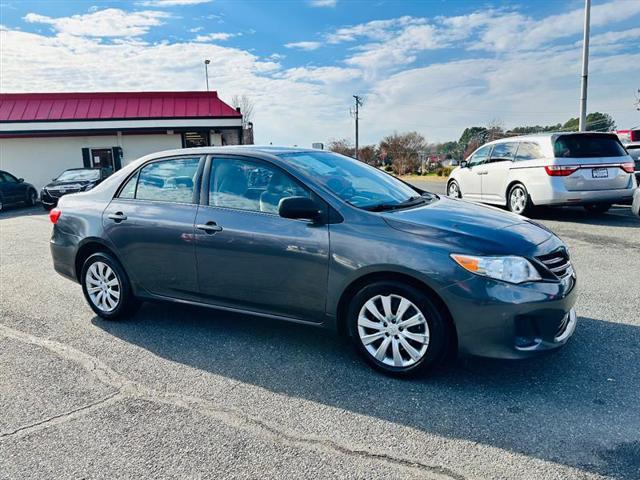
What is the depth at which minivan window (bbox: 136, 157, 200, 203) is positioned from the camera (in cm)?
429

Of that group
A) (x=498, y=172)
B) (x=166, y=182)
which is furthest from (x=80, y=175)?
(x=166, y=182)

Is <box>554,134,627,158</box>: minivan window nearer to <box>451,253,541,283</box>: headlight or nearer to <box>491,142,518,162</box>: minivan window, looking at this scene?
<box>491,142,518,162</box>: minivan window

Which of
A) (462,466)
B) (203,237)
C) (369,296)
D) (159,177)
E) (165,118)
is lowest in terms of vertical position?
(462,466)

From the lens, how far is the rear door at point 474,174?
36.5 feet

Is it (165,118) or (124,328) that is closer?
(124,328)

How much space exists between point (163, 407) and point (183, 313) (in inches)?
75.3

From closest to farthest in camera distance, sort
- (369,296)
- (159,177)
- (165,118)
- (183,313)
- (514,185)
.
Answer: (369,296), (159,177), (183,313), (514,185), (165,118)

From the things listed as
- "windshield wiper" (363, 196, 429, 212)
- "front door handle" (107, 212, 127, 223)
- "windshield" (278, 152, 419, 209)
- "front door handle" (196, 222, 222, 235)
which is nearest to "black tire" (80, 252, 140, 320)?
"front door handle" (107, 212, 127, 223)

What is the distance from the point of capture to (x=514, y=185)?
1006 cm

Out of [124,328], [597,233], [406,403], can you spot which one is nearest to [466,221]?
[406,403]

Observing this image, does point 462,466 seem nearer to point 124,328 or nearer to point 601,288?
point 124,328

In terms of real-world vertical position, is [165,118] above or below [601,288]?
above

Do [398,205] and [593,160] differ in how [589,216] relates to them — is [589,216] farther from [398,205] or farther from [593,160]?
[398,205]

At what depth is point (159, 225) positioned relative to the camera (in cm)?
427
